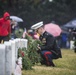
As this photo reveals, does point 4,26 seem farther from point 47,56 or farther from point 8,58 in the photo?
point 8,58

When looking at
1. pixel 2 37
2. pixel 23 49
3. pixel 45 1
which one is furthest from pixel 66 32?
pixel 23 49

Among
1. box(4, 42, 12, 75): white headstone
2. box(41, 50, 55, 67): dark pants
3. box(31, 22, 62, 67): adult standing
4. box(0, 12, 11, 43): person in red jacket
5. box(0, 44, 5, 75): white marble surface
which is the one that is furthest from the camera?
box(0, 12, 11, 43): person in red jacket

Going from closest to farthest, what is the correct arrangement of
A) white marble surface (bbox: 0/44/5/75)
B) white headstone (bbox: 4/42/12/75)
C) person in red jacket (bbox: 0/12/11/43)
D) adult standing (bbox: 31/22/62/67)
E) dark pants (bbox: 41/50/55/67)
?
white marble surface (bbox: 0/44/5/75)
white headstone (bbox: 4/42/12/75)
adult standing (bbox: 31/22/62/67)
dark pants (bbox: 41/50/55/67)
person in red jacket (bbox: 0/12/11/43)

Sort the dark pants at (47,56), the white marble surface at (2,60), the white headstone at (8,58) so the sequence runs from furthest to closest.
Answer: the dark pants at (47,56)
the white headstone at (8,58)
the white marble surface at (2,60)

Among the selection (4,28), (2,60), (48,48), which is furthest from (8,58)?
(4,28)

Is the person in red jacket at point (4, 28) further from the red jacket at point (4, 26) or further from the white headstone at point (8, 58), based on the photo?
the white headstone at point (8, 58)

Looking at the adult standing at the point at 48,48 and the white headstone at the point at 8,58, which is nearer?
the white headstone at the point at 8,58

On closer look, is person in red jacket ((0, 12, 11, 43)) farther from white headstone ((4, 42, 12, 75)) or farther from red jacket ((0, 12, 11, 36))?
white headstone ((4, 42, 12, 75))

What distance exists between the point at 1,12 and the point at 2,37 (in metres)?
32.5

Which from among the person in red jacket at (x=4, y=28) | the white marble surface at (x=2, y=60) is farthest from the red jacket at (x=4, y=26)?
the white marble surface at (x=2, y=60)

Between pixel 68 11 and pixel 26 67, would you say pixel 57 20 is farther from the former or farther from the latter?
pixel 26 67

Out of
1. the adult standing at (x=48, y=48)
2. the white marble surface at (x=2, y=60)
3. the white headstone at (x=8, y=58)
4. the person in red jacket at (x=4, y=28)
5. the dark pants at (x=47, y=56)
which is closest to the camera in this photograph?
the white marble surface at (x=2, y=60)

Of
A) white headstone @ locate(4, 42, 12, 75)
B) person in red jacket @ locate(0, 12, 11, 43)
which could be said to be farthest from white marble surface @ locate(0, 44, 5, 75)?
person in red jacket @ locate(0, 12, 11, 43)

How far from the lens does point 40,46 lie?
1574cm
